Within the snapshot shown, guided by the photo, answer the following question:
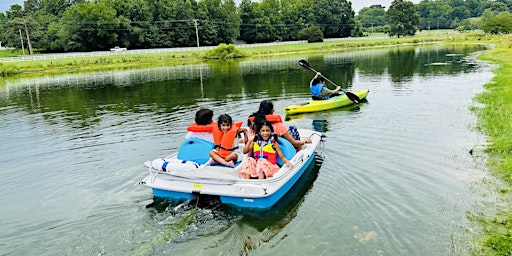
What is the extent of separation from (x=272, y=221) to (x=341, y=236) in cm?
118

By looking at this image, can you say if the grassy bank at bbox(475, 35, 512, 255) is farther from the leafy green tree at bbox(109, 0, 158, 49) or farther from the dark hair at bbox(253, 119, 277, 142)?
the leafy green tree at bbox(109, 0, 158, 49)

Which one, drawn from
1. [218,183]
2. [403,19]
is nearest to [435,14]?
[403,19]

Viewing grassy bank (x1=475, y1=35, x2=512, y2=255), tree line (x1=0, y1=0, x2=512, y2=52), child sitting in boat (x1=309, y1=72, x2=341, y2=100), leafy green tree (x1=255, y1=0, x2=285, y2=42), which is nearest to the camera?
grassy bank (x1=475, y1=35, x2=512, y2=255)

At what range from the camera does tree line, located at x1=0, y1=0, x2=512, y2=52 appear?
248 ft

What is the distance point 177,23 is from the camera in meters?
86.1

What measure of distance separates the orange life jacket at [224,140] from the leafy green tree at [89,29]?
73177 millimetres

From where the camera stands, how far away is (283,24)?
101500 mm

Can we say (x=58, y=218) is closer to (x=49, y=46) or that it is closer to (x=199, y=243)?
(x=199, y=243)

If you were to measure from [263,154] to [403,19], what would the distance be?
108 m

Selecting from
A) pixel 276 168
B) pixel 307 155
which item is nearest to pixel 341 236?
pixel 276 168

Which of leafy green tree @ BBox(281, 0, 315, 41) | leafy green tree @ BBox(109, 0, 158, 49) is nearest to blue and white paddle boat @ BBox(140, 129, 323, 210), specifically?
leafy green tree @ BBox(109, 0, 158, 49)

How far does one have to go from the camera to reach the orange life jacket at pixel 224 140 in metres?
7.89

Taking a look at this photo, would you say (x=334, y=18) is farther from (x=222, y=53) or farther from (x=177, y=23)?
(x=222, y=53)

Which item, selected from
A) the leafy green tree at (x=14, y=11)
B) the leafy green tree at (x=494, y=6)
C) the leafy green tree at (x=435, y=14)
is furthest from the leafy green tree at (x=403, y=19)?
the leafy green tree at (x=14, y=11)
